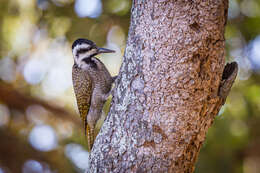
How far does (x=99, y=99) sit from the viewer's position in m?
4.09

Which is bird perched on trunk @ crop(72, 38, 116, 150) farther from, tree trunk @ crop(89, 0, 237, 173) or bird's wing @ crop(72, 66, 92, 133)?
tree trunk @ crop(89, 0, 237, 173)

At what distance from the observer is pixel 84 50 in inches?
154

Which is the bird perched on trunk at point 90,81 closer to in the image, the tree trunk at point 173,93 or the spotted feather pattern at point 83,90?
the spotted feather pattern at point 83,90

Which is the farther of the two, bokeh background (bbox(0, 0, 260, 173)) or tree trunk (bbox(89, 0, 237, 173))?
bokeh background (bbox(0, 0, 260, 173))

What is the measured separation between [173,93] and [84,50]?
5.21ft

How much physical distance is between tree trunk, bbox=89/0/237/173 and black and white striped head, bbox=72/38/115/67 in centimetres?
125

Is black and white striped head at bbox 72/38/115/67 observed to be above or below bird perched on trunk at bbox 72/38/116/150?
above

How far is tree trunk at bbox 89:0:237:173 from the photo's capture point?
2.61 metres

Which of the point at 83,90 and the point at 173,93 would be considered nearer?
the point at 173,93

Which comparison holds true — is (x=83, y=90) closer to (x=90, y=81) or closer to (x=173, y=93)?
(x=90, y=81)

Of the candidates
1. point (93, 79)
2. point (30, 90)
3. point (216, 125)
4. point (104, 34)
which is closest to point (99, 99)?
point (93, 79)

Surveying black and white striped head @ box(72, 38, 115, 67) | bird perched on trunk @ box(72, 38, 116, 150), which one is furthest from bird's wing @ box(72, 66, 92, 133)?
black and white striped head @ box(72, 38, 115, 67)

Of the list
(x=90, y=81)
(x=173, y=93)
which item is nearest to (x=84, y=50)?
(x=90, y=81)

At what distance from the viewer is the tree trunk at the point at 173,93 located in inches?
103
